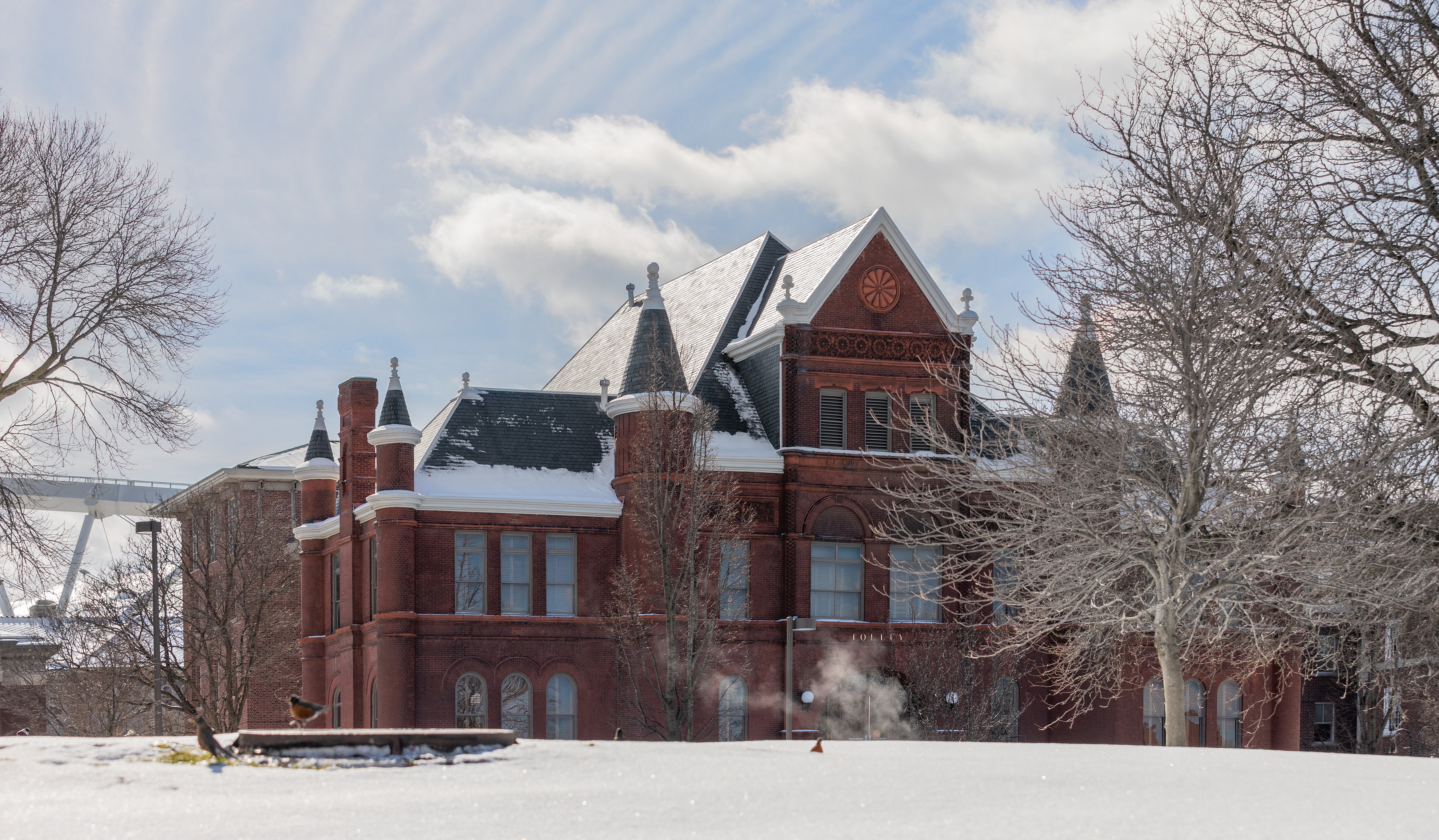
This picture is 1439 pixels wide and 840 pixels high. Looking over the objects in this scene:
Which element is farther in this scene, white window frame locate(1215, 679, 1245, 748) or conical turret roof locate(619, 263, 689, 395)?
white window frame locate(1215, 679, 1245, 748)

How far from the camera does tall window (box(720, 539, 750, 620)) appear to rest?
1613 inches

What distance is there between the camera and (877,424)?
140 feet

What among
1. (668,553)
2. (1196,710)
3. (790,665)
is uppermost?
(668,553)

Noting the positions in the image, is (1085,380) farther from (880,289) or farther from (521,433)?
(521,433)

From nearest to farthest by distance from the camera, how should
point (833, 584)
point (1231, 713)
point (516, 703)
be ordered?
point (516, 703) < point (833, 584) < point (1231, 713)

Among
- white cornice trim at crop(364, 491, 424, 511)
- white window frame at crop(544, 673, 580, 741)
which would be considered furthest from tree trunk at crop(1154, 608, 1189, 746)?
white cornice trim at crop(364, 491, 424, 511)

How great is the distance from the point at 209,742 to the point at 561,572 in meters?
24.4

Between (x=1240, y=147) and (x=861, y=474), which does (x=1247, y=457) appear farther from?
(x=861, y=474)

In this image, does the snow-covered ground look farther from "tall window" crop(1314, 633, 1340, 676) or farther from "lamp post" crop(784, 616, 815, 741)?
"lamp post" crop(784, 616, 815, 741)

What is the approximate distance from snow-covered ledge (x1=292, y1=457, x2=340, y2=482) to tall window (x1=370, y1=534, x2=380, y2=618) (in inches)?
219

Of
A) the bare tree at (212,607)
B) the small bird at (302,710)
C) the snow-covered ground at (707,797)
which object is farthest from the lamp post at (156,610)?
the snow-covered ground at (707,797)

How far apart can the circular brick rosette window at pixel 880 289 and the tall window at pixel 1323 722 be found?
2855 centimetres

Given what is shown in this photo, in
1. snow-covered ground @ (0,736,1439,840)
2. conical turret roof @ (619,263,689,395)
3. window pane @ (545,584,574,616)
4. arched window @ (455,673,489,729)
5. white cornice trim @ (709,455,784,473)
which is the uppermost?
conical turret roof @ (619,263,689,395)

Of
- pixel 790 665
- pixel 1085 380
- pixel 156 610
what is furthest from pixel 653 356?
pixel 1085 380
